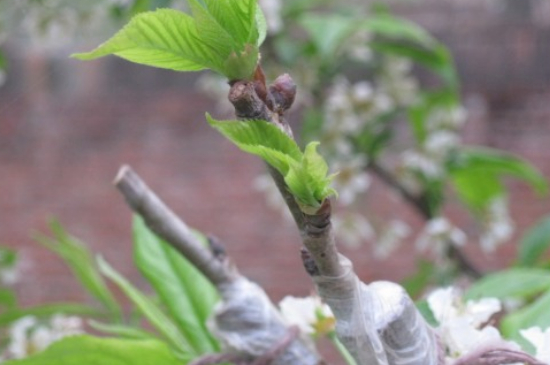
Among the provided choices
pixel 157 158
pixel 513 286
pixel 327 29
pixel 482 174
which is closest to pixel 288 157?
pixel 513 286

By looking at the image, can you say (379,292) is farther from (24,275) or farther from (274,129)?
(24,275)

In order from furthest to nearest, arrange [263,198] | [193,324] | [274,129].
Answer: [263,198], [193,324], [274,129]

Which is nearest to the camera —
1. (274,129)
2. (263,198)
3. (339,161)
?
(274,129)

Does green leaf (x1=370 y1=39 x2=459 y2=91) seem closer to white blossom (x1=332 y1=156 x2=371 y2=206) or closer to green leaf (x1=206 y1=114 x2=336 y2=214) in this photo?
white blossom (x1=332 y1=156 x2=371 y2=206)

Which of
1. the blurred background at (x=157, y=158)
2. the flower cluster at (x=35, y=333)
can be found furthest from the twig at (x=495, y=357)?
the blurred background at (x=157, y=158)

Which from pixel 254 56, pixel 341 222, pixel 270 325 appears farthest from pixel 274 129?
pixel 341 222

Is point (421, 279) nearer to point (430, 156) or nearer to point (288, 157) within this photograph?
point (430, 156)

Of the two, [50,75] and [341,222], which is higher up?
[50,75]

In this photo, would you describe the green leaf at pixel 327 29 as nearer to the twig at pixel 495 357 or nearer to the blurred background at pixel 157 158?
the twig at pixel 495 357
